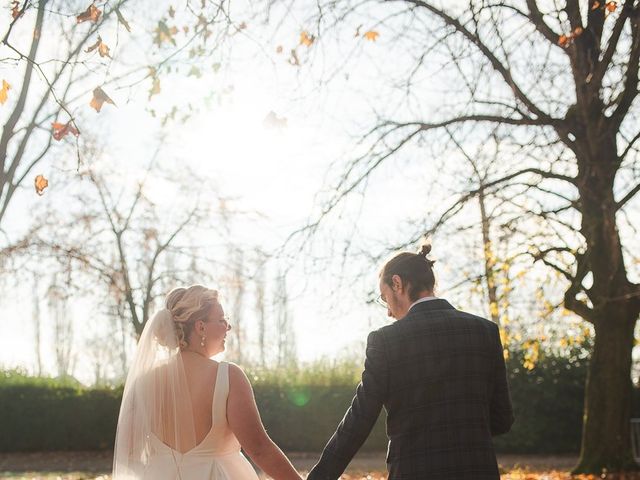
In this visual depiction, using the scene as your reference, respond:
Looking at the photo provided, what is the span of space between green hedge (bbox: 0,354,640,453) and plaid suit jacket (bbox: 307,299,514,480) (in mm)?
16226

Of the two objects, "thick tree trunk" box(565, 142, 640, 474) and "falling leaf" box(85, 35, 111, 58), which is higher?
"falling leaf" box(85, 35, 111, 58)

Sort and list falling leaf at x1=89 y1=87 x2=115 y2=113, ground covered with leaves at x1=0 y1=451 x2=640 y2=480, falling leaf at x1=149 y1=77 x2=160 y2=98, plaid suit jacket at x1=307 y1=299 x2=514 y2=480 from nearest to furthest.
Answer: plaid suit jacket at x1=307 y1=299 x2=514 y2=480 → falling leaf at x1=89 y1=87 x2=115 y2=113 → falling leaf at x1=149 y1=77 x2=160 y2=98 → ground covered with leaves at x1=0 y1=451 x2=640 y2=480

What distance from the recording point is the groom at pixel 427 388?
362 cm

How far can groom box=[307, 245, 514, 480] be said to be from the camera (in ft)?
11.9

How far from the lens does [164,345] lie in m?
4.18

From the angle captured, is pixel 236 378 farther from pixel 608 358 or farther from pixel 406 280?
pixel 608 358

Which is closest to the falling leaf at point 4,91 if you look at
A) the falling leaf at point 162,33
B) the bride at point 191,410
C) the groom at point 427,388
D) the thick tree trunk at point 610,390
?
the falling leaf at point 162,33

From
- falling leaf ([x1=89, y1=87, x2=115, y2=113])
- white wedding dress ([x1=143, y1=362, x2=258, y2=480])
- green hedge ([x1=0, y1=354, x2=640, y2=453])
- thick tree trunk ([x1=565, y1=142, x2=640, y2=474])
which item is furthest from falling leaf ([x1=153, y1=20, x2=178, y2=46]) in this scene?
green hedge ([x1=0, y1=354, x2=640, y2=453])

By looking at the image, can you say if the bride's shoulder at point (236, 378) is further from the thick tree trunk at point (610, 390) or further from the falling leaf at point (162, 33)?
the thick tree trunk at point (610, 390)

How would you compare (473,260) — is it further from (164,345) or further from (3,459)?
(3,459)

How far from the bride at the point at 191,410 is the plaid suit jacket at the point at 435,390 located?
600 mm

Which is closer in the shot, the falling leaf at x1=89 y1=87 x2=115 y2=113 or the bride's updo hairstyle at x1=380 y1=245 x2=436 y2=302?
the bride's updo hairstyle at x1=380 y1=245 x2=436 y2=302

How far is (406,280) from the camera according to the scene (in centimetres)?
385

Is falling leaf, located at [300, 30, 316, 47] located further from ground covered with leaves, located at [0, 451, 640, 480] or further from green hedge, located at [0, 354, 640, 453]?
green hedge, located at [0, 354, 640, 453]
